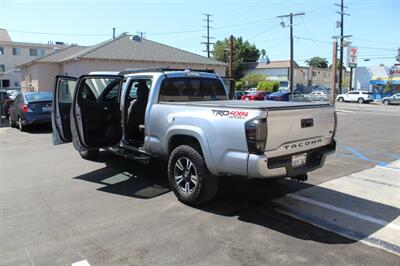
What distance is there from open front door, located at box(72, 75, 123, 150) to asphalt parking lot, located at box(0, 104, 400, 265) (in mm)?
728

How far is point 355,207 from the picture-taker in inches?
212

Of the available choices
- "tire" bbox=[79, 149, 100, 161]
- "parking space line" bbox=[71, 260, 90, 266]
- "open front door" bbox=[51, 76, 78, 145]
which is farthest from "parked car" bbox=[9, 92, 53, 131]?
"parking space line" bbox=[71, 260, 90, 266]

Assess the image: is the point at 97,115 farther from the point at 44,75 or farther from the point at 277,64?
the point at 277,64

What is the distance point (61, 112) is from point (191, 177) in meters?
3.47

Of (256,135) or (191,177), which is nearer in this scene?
(256,135)

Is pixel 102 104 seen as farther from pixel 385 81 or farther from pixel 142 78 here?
pixel 385 81

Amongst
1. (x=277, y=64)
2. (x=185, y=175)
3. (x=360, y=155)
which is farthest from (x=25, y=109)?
(x=277, y=64)

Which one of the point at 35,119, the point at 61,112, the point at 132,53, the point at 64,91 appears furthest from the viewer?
the point at 132,53

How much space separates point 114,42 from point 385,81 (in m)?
45.6

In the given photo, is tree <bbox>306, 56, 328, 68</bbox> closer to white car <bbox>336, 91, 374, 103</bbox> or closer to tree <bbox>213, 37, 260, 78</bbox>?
tree <bbox>213, 37, 260, 78</bbox>

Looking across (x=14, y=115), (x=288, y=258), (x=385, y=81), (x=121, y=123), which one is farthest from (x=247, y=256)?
(x=385, y=81)

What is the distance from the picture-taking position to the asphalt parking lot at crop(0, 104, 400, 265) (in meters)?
3.83

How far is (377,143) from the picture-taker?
457 inches

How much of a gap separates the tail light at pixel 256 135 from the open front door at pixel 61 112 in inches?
160
